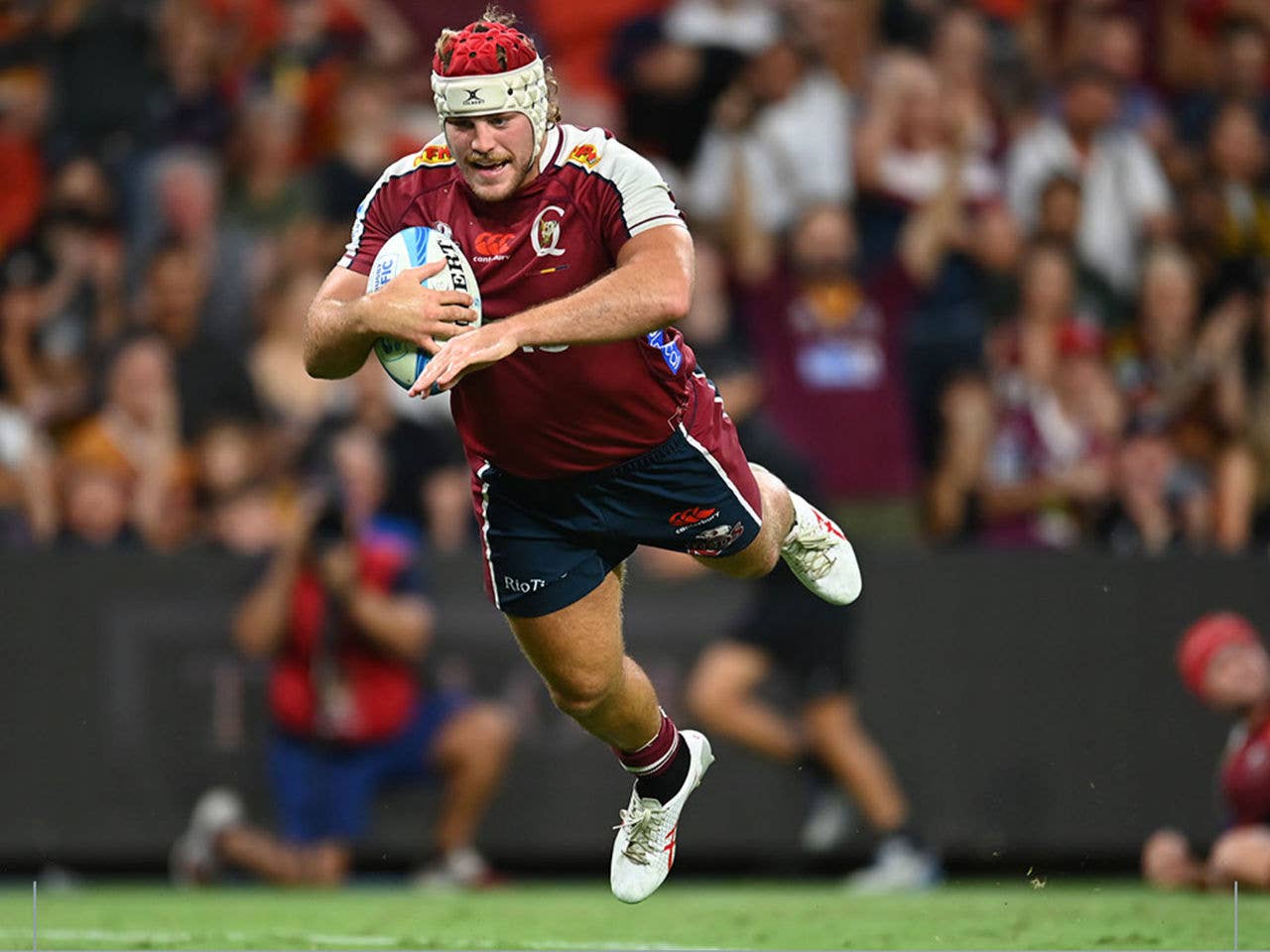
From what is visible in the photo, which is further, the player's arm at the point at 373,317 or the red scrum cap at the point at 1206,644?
the red scrum cap at the point at 1206,644

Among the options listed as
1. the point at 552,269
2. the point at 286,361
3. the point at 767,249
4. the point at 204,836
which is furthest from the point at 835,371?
the point at 552,269

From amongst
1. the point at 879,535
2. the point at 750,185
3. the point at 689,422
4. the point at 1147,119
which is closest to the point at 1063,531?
the point at 879,535

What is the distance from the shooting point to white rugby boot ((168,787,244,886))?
35.8 ft

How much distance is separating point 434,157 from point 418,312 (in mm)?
869

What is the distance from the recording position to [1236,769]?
9422 millimetres

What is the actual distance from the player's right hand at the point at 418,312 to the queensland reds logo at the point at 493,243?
0.40 meters

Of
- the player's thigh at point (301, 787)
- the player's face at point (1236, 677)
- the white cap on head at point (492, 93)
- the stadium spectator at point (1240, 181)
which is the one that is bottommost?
the player's thigh at point (301, 787)

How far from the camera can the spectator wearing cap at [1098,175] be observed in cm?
1305

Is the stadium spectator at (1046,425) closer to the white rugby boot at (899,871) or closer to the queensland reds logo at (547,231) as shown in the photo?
the white rugby boot at (899,871)

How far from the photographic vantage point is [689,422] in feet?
23.8

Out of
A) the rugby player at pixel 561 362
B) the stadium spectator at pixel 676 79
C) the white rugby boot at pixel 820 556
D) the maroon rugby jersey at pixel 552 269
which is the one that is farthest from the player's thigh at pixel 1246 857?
the stadium spectator at pixel 676 79

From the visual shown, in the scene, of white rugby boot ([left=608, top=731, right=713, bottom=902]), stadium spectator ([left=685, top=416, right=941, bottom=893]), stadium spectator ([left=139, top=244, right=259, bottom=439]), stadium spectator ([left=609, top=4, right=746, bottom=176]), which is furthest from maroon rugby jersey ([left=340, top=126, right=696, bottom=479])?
stadium spectator ([left=609, top=4, right=746, bottom=176])

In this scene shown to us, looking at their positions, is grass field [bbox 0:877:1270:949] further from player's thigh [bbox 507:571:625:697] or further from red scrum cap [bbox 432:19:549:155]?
red scrum cap [bbox 432:19:549:155]

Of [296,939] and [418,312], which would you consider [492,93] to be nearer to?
[418,312]
